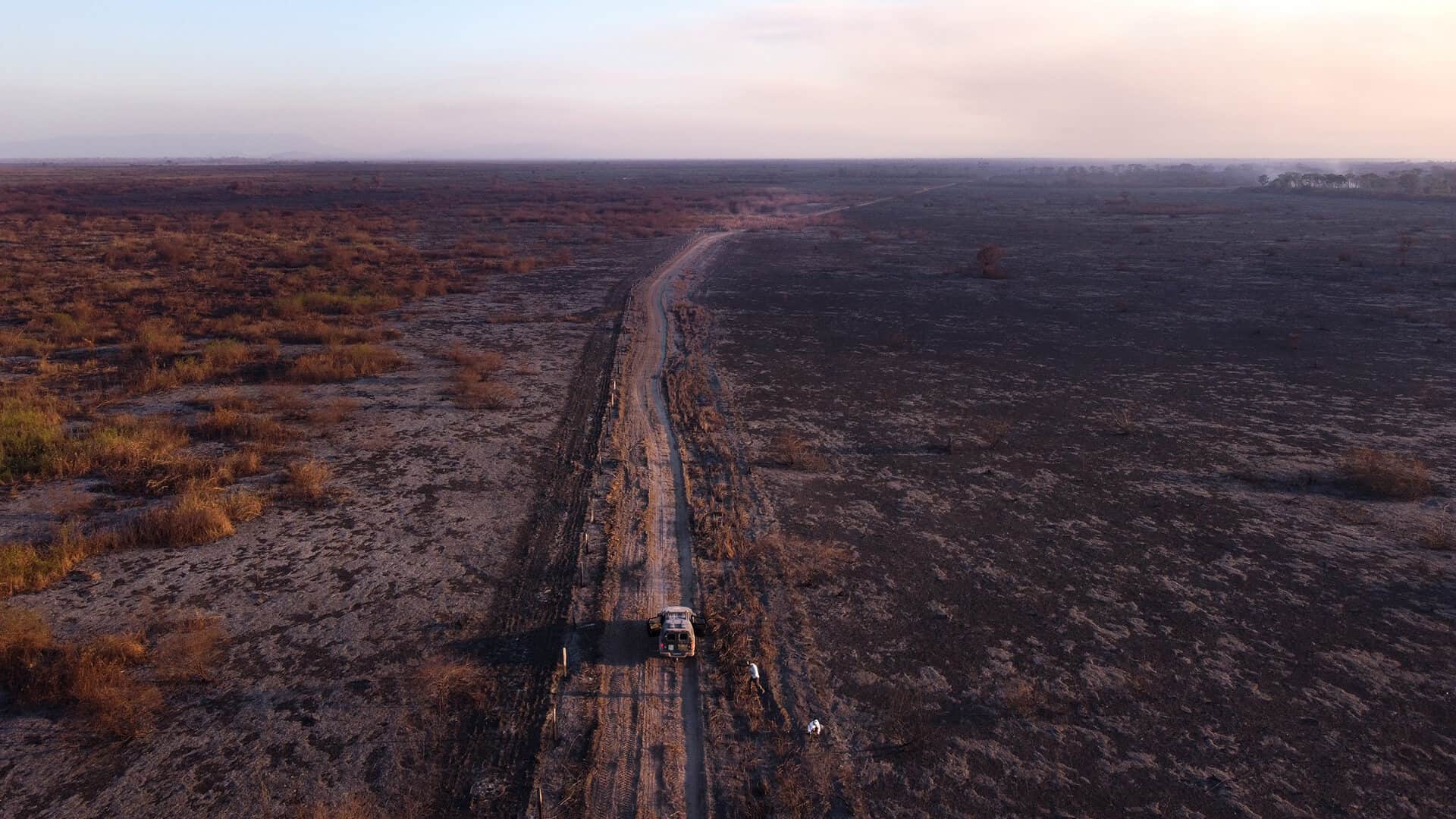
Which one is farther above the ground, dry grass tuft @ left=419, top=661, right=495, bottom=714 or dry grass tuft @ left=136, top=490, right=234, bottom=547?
dry grass tuft @ left=136, top=490, right=234, bottom=547

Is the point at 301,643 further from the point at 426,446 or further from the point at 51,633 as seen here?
the point at 426,446

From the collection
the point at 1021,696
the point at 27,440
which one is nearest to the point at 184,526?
the point at 27,440

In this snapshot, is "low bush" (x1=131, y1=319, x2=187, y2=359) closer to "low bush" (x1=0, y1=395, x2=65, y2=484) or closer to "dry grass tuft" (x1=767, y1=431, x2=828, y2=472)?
"low bush" (x1=0, y1=395, x2=65, y2=484)

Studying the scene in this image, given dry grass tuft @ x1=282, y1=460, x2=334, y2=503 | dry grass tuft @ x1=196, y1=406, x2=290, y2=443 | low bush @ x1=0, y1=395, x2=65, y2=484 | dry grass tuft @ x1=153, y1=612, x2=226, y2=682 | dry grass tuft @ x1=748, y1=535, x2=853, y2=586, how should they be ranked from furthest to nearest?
dry grass tuft @ x1=196, y1=406, x2=290, y2=443, low bush @ x1=0, y1=395, x2=65, y2=484, dry grass tuft @ x1=282, y1=460, x2=334, y2=503, dry grass tuft @ x1=748, y1=535, x2=853, y2=586, dry grass tuft @ x1=153, y1=612, x2=226, y2=682

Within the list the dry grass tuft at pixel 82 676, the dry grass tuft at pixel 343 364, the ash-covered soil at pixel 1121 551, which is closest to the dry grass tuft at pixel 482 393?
the dry grass tuft at pixel 343 364

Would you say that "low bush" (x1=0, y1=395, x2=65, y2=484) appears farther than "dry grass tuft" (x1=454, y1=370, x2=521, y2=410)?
No

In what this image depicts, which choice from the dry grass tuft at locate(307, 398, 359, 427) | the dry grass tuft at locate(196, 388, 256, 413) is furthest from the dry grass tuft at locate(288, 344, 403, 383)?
the dry grass tuft at locate(307, 398, 359, 427)

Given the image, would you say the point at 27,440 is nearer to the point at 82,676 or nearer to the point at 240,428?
the point at 240,428

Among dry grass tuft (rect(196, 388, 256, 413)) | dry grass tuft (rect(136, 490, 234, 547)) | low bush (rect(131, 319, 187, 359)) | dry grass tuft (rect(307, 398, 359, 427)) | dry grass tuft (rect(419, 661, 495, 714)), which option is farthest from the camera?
low bush (rect(131, 319, 187, 359))
